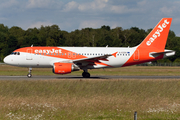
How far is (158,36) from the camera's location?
34.2 meters

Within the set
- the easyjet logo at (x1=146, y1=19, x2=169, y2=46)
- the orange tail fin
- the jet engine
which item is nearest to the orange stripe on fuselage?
the jet engine

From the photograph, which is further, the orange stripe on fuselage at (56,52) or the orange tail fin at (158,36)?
the orange tail fin at (158,36)

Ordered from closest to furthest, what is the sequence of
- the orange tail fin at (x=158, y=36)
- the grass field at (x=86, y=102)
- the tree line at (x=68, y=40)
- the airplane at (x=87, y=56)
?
1. the grass field at (x=86, y=102)
2. the airplane at (x=87, y=56)
3. the orange tail fin at (x=158, y=36)
4. the tree line at (x=68, y=40)

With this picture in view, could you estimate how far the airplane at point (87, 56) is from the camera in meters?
31.1

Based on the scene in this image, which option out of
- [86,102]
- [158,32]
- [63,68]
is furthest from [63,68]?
[86,102]

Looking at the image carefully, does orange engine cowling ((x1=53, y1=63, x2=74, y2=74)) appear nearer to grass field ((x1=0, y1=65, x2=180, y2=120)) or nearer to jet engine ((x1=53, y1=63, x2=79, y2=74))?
jet engine ((x1=53, y1=63, x2=79, y2=74))

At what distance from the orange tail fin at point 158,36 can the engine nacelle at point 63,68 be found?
10564 mm

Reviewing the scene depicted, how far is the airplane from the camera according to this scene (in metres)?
31.1

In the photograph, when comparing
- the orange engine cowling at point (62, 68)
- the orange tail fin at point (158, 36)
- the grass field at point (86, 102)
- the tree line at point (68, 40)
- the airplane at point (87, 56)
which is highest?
the tree line at point (68, 40)

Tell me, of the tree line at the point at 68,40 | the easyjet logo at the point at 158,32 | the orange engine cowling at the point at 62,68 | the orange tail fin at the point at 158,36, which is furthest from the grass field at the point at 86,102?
the tree line at the point at 68,40

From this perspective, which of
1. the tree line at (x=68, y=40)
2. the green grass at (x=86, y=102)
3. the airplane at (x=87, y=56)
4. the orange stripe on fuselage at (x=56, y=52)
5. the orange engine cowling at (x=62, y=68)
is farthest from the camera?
the tree line at (x=68, y=40)

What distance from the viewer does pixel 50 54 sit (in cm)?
3136

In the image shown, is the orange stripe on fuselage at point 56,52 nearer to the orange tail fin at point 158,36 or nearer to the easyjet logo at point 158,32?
the orange tail fin at point 158,36

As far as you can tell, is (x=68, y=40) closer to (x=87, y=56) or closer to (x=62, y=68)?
(x=87, y=56)
